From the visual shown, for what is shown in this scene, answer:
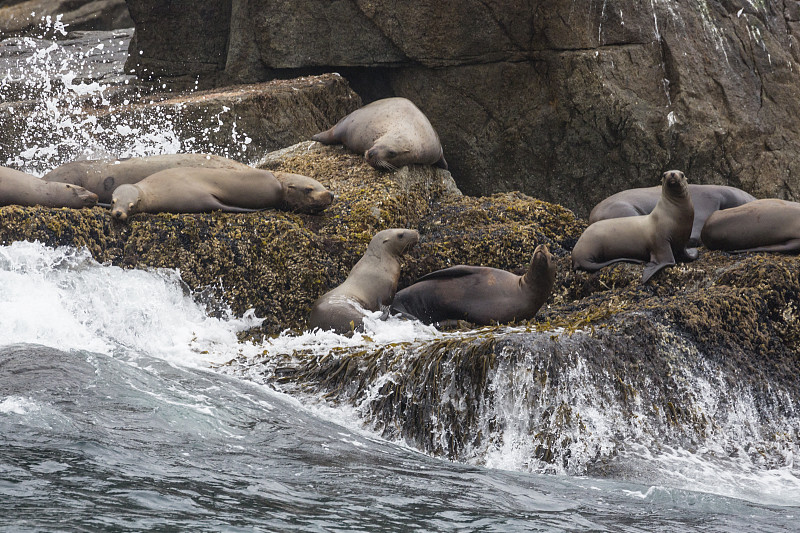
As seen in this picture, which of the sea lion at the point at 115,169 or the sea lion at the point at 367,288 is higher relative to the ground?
the sea lion at the point at 115,169

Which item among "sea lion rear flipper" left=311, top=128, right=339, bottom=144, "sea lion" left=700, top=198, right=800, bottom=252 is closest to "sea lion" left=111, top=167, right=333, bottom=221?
"sea lion rear flipper" left=311, top=128, right=339, bottom=144

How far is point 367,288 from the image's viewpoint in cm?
772

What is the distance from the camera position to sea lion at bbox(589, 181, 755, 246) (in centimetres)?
872

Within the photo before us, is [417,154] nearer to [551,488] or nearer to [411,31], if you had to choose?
[411,31]

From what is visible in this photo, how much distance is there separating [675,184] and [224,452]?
4603mm

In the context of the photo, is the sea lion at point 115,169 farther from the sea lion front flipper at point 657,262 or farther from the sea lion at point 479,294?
the sea lion front flipper at point 657,262

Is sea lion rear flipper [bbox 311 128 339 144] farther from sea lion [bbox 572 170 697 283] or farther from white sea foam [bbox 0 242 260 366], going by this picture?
sea lion [bbox 572 170 697 283]

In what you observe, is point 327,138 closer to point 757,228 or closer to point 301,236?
point 301,236

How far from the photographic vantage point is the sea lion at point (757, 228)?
25.0 ft

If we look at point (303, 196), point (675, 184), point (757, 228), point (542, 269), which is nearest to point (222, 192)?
point (303, 196)

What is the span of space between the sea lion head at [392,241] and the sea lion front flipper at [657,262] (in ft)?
6.45

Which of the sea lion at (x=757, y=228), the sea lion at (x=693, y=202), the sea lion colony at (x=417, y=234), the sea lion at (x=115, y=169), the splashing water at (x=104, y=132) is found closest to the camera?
the sea lion colony at (x=417, y=234)

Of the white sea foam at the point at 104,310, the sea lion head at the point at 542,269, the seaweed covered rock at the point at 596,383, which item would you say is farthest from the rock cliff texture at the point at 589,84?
the white sea foam at the point at 104,310

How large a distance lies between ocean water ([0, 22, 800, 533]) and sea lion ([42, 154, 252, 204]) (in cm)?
122
